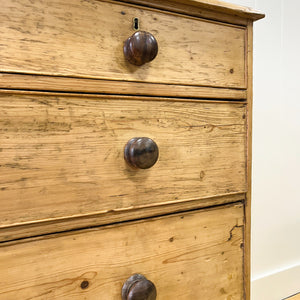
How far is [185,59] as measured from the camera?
0.58m

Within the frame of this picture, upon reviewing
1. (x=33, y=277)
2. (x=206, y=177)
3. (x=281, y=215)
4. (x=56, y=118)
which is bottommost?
(x=281, y=215)

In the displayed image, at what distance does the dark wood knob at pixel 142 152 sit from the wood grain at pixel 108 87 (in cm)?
9

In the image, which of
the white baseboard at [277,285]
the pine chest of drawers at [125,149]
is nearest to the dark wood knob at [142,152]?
the pine chest of drawers at [125,149]

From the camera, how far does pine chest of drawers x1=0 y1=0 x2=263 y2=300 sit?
455mm

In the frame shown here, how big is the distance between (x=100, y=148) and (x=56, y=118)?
3.3 inches

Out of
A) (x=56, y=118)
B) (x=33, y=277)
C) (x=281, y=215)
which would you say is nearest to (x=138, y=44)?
(x=56, y=118)

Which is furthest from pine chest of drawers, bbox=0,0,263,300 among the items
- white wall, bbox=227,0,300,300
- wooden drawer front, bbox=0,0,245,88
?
white wall, bbox=227,0,300,300

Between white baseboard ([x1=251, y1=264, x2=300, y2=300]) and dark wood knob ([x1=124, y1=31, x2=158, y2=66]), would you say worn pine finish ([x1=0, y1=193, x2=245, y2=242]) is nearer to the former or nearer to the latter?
dark wood knob ([x1=124, y1=31, x2=158, y2=66])

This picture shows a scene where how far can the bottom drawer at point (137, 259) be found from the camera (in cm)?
47

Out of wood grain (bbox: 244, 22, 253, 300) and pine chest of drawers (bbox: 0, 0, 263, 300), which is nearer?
pine chest of drawers (bbox: 0, 0, 263, 300)

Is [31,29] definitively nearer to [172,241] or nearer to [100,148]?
[100,148]

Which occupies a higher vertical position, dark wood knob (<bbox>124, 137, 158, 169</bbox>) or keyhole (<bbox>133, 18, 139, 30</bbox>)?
keyhole (<bbox>133, 18, 139, 30</bbox>)

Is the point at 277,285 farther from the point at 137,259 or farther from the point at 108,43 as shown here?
the point at 108,43

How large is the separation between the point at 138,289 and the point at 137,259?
0.05 m
